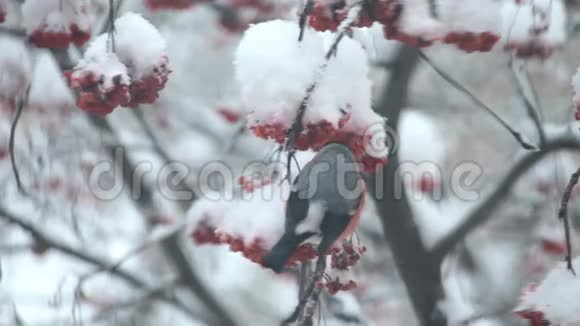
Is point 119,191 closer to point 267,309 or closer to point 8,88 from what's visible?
point 8,88

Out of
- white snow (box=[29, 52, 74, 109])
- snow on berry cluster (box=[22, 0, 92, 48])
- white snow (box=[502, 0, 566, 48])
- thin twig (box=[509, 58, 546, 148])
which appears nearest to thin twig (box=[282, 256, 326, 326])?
snow on berry cluster (box=[22, 0, 92, 48])

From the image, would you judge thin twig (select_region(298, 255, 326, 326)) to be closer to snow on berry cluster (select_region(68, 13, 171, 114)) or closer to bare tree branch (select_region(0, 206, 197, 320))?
snow on berry cluster (select_region(68, 13, 171, 114))

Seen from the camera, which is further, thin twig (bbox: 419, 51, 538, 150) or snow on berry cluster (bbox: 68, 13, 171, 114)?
thin twig (bbox: 419, 51, 538, 150)

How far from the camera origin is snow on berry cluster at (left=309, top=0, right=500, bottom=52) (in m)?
1.33

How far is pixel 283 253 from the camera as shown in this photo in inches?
47.7

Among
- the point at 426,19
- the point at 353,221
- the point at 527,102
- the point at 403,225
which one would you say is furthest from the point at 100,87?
the point at 403,225

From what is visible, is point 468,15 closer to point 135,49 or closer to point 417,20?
point 417,20

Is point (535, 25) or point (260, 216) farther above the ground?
point (535, 25)

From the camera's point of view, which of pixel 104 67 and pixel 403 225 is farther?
pixel 403 225

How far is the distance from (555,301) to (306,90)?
1.93ft

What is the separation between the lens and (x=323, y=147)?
129 centimetres

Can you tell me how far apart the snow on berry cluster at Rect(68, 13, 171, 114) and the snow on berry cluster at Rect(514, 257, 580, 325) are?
0.81 m

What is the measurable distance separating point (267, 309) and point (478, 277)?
76.4 inches

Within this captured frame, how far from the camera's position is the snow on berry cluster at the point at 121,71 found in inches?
54.9
